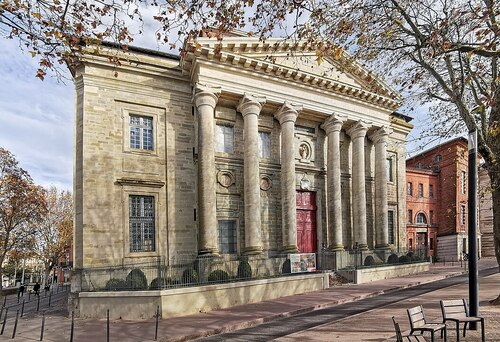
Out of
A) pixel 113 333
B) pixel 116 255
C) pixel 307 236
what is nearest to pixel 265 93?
pixel 307 236

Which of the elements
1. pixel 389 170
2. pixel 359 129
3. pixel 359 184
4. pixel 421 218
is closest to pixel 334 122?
pixel 359 129

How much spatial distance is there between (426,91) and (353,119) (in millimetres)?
13258

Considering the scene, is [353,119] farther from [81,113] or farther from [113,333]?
[113,333]

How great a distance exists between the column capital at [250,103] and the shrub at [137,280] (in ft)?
33.7

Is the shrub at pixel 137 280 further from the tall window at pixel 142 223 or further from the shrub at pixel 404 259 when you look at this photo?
the shrub at pixel 404 259

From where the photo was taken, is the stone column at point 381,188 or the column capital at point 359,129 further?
the stone column at point 381,188

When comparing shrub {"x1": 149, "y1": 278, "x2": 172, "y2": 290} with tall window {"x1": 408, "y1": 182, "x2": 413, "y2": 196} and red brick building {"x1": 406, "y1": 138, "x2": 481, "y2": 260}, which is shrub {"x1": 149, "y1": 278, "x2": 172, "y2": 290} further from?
tall window {"x1": 408, "y1": 182, "x2": 413, "y2": 196}

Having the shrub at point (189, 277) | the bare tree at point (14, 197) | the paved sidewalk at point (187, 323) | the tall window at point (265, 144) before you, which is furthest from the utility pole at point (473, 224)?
the bare tree at point (14, 197)

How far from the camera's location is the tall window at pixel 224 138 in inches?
906

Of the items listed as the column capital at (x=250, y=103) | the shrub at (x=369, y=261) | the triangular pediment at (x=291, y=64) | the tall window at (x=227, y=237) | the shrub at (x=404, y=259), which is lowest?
the shrub at (x=404, y=259)

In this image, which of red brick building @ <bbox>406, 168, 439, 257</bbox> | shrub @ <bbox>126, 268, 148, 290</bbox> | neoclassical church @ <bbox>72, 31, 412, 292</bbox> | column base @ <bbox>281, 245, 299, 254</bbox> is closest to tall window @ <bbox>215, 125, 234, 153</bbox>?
neoclassical church @ <bbox>72, 31, 412, 292</bbox>

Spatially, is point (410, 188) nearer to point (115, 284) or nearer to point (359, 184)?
point (359, 184)

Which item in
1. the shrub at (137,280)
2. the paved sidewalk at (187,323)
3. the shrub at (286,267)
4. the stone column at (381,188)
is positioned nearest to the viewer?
the paved sidewalk at (187,323)

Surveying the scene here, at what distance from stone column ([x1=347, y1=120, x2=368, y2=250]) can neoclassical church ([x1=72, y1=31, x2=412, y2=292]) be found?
68 mm
